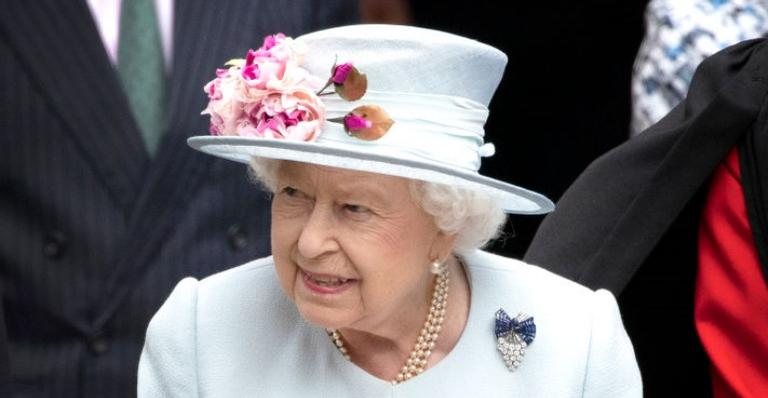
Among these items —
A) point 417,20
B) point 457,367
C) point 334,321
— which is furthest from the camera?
point 417,20

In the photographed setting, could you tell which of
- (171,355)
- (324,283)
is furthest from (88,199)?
(324,283)

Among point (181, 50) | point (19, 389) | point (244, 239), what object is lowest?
point (19, 389)

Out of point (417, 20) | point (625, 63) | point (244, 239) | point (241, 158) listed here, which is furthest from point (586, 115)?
point (241, 158)

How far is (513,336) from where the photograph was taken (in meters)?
3.65

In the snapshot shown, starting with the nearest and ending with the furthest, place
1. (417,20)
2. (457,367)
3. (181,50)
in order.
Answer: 1. (457,367)
2. (181,50)
3. (417,20)

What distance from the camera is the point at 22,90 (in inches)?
147

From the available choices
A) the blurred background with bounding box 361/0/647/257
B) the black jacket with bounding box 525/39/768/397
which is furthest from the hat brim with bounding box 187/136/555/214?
Answer: the blurred background with bounding box 361/0/647/257

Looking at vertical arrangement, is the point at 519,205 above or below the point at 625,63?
above

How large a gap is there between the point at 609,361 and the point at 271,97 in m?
0.86

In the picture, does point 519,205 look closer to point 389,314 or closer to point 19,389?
point 389,314

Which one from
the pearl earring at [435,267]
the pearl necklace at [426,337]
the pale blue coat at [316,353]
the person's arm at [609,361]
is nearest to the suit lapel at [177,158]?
the pale blue coat at [316,353]

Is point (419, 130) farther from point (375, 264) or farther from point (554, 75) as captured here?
point (554, 75)

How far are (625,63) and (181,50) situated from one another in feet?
6.98

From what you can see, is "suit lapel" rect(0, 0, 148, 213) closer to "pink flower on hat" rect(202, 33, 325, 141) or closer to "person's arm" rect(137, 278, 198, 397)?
"person's arm" rect(137, 278, 198, 397)
